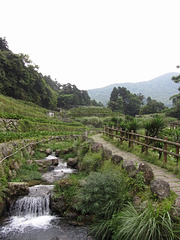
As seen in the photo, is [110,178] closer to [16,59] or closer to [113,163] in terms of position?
[113,163]

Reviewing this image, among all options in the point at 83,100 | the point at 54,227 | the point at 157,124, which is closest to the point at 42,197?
the point at 54,227

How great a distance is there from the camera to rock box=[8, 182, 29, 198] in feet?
22.6

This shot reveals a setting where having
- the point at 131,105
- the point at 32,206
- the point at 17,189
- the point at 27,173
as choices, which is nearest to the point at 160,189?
the point at 32,206

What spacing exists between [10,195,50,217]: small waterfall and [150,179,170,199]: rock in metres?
3.83

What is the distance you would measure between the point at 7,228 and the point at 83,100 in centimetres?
6171

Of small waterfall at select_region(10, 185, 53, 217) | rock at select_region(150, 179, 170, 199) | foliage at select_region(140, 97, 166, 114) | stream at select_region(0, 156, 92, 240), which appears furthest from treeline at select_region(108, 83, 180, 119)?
rock at select_region(150, 179, 170, 199)

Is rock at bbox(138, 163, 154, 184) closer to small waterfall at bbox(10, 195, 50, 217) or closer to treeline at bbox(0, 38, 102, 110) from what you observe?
small waterfall at bbox(10, 195, 50, 217)

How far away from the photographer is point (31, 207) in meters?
6.60

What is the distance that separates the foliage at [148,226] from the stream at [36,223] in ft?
5.17

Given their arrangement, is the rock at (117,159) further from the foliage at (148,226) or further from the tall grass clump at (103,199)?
the foliage at (148,226)

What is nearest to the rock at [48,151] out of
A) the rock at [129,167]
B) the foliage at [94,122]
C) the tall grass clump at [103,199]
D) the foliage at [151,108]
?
the tall grass clump at [103,199]

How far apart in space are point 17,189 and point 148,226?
496cm

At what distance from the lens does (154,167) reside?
7.15 meters

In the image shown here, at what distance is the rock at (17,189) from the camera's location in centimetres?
688
